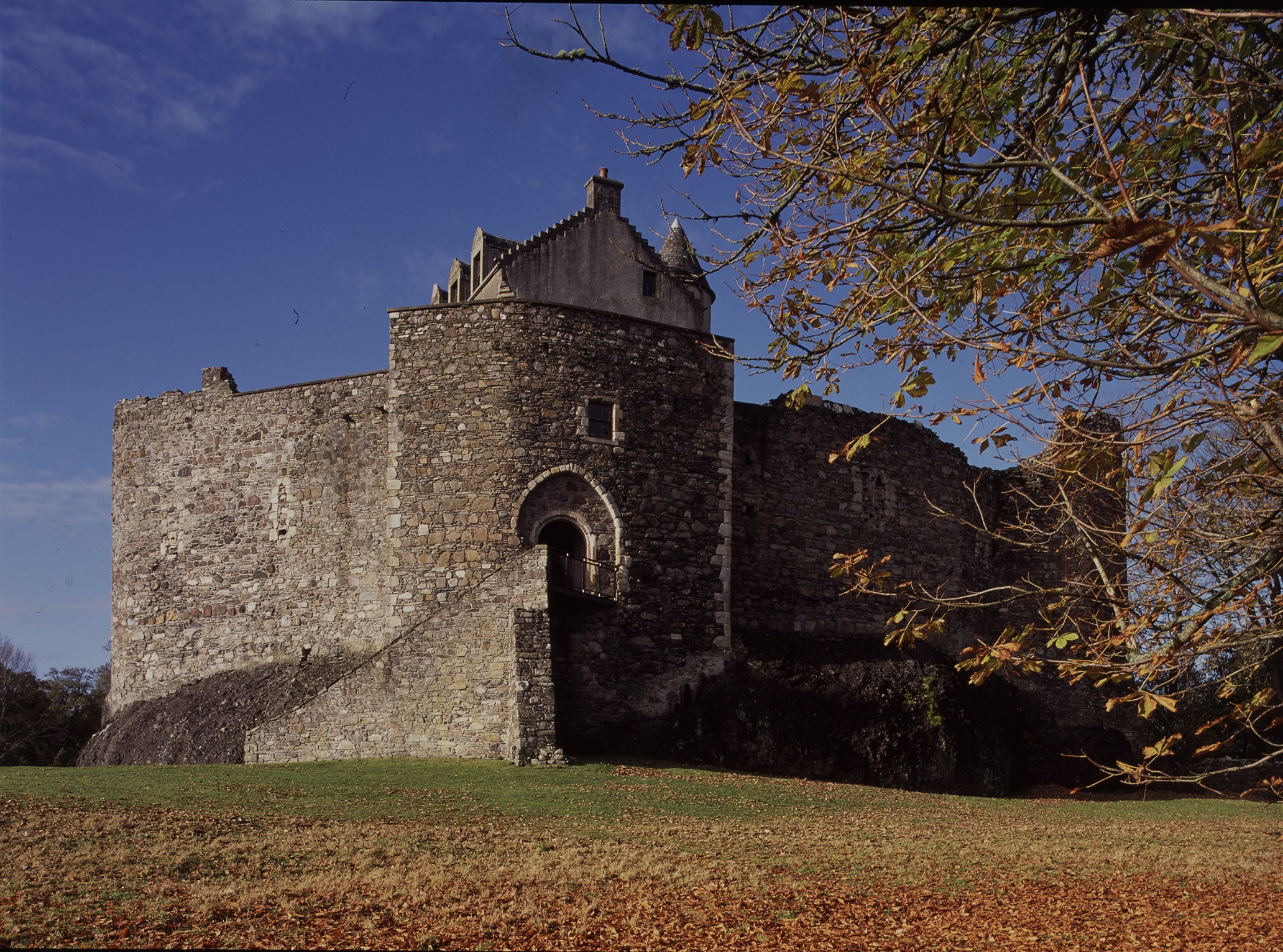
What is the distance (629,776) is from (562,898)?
696cm

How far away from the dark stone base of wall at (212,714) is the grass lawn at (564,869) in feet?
13.0

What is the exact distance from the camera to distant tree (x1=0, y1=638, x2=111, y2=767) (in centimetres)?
2742

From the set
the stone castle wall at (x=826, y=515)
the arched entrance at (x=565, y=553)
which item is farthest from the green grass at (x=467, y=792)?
the stone castle wall at (x=826, y=515)

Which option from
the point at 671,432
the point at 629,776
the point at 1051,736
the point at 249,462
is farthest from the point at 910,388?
the point at 1051,736

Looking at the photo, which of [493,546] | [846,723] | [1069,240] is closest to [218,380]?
[493,546]

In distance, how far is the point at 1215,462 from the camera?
6688 millimetres

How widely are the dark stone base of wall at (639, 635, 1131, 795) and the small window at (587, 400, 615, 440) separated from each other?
15.5 feet

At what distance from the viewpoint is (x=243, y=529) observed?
22.5 meters

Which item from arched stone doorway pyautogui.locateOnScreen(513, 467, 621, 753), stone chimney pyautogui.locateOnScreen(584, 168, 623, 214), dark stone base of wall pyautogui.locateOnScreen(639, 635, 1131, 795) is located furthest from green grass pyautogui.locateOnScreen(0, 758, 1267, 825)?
stone chimney pyautogui.locateOnScreen(584, 168, 623, 214)

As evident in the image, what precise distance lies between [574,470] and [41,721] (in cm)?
1804

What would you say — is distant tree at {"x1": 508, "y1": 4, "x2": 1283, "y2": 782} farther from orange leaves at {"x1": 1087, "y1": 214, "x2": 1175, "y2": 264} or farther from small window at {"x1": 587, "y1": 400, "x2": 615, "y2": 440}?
small window at {"x1": 587, "y1": 400, "x2": 615, "y2": 440}

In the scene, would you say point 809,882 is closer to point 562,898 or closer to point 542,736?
point 562,898

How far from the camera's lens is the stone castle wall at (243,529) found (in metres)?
21.0

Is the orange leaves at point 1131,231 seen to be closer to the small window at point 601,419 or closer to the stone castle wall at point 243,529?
the small window at point 601,419
